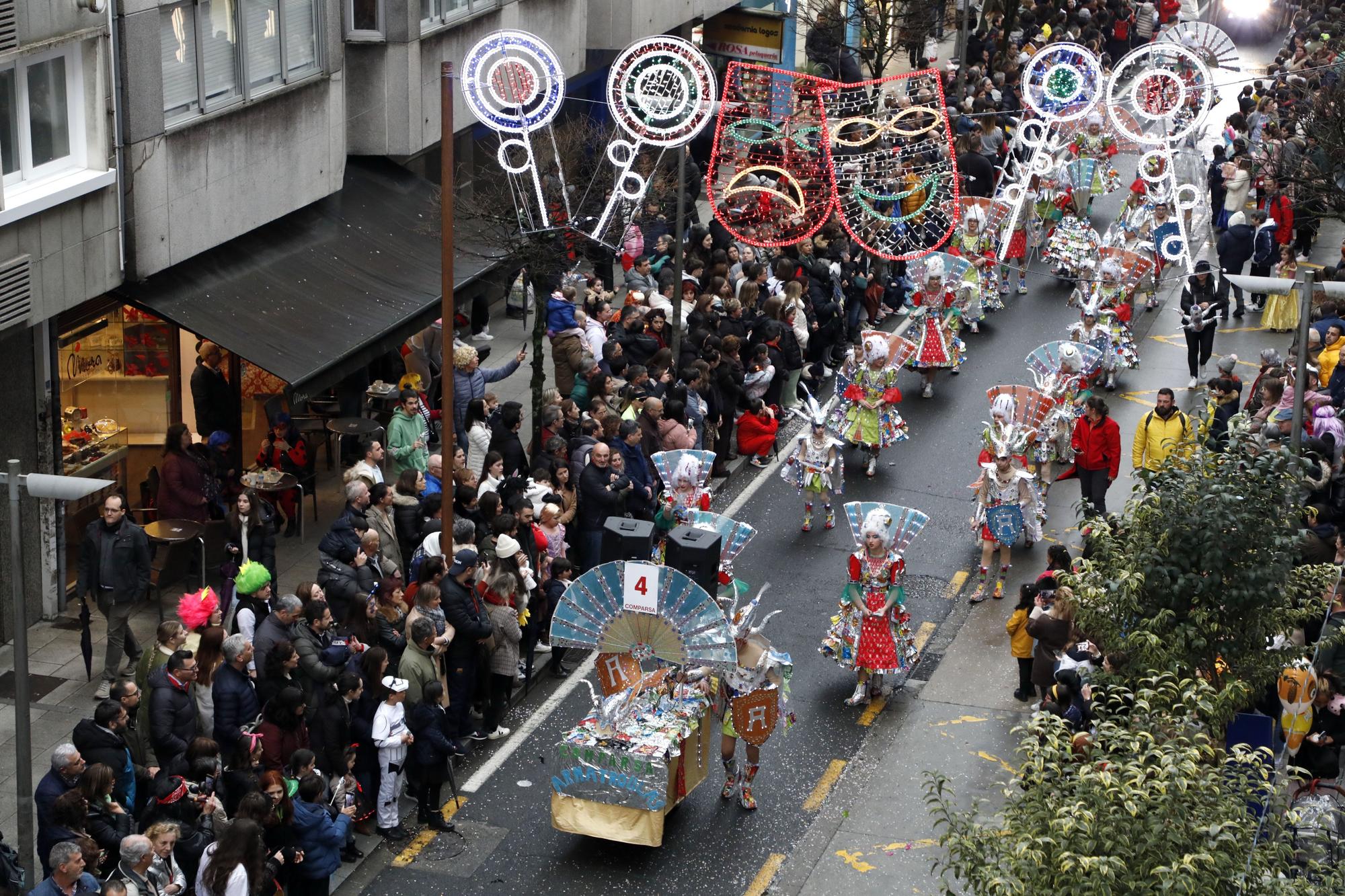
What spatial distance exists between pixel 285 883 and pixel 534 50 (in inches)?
399

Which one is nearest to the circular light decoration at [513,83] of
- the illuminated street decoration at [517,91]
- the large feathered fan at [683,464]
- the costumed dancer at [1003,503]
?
the illuminated street decoration at [517,91]

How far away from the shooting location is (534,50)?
1964 cm

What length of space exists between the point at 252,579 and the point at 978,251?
14.6 metres

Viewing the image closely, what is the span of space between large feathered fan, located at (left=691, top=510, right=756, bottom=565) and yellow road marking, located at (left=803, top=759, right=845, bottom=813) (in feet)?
6.31

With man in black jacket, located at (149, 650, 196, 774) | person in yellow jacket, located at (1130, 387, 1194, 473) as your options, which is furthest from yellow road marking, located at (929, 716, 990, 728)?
man in black jacket, located at (149, 650, 196, 774)

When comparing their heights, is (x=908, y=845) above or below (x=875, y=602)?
below

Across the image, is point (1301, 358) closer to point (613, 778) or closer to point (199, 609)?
point (613, 778)

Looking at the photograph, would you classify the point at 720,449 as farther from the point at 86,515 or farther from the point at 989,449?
the point at 86,515

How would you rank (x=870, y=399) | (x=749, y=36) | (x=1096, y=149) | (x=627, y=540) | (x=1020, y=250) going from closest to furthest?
(x=627, y=540)
(x=870, y=399)
(x=1020, y=250)
(x=1096, y=149)
(x=749, y=36)

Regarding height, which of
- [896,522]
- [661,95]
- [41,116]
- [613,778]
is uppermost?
[41,116]

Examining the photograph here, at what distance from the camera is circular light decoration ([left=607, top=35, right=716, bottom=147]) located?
19656 millimetres

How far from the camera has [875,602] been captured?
51.5 ft

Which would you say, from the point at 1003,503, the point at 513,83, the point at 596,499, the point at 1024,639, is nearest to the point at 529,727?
the point at 596,499

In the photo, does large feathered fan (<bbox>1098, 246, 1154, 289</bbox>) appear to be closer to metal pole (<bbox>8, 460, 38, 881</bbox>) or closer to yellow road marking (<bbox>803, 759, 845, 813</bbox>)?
yellow road marking (<bbox>803, 759, 845, 813</bbox>)
